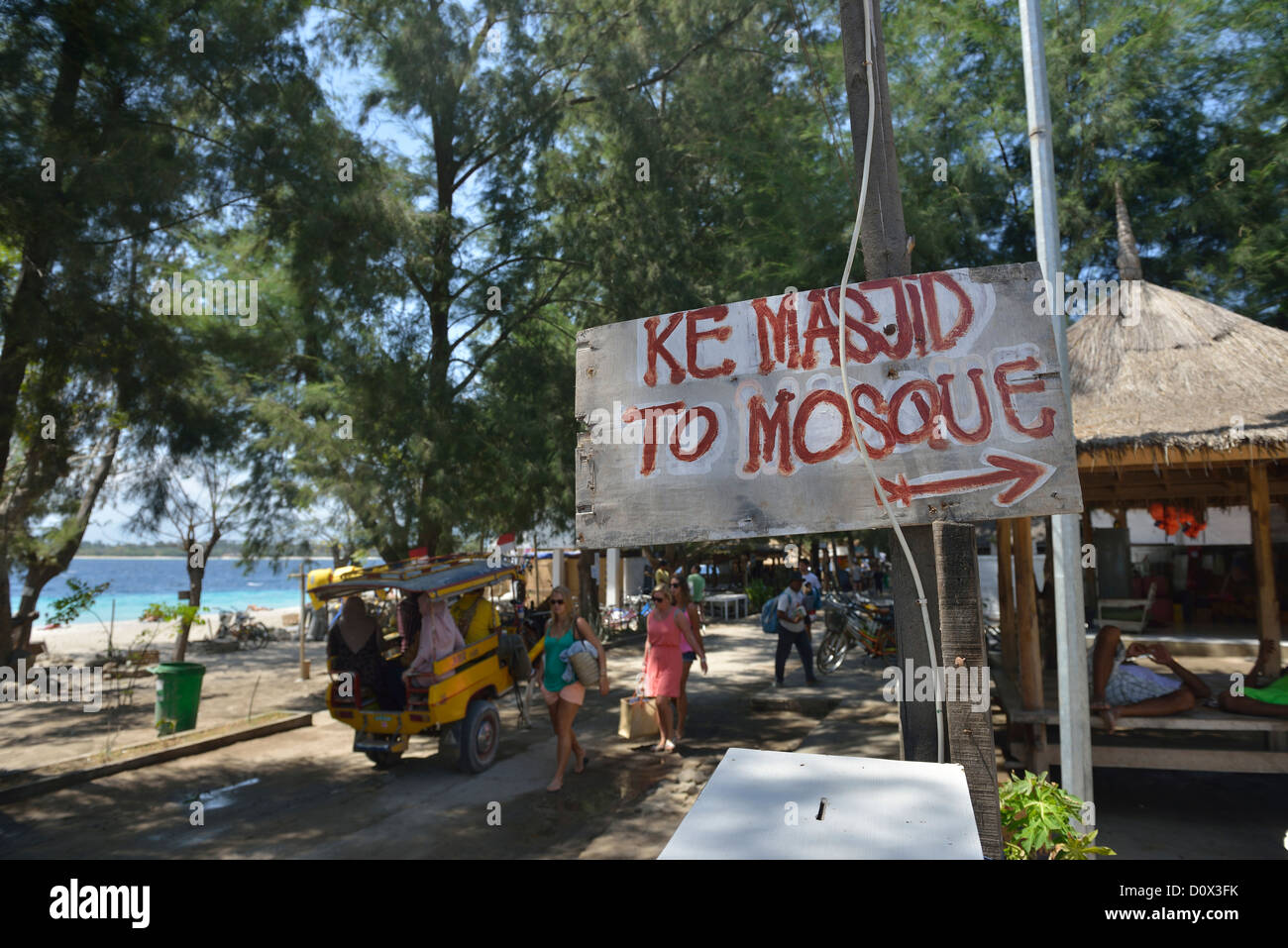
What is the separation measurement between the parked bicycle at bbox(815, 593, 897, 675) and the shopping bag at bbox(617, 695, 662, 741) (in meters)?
4.50

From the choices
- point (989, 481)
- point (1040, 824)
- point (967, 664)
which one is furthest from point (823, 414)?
point (1040, 824)

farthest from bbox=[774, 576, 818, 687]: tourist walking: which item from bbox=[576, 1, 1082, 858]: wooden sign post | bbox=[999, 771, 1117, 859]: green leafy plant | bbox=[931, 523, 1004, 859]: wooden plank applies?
bbox=[931, 523, 1004, 859]: wooden plank

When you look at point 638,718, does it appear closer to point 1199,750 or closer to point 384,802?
point 384,802

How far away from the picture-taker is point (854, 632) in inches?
547

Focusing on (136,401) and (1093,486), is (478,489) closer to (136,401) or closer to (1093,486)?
(136,401)

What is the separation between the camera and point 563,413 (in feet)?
38.0

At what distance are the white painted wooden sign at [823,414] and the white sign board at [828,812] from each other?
27.7 inches

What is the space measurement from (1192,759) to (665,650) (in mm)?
4725

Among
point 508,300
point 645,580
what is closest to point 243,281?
point 508,300

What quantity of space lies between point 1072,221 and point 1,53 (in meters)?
13.4

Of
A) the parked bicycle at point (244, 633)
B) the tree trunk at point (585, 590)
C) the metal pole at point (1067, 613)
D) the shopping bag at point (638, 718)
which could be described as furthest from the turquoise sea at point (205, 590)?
the metal pole at point (1067, 613)

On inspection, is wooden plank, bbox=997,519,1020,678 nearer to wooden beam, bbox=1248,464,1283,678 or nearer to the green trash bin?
wooden beam, bbox=1248,464,1283,678

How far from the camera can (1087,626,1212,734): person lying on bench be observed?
6.17 m

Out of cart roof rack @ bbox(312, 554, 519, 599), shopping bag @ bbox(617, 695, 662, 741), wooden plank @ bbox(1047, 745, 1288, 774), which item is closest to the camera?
wooden plank @ bbox(1047, 745, 1288, 774)
